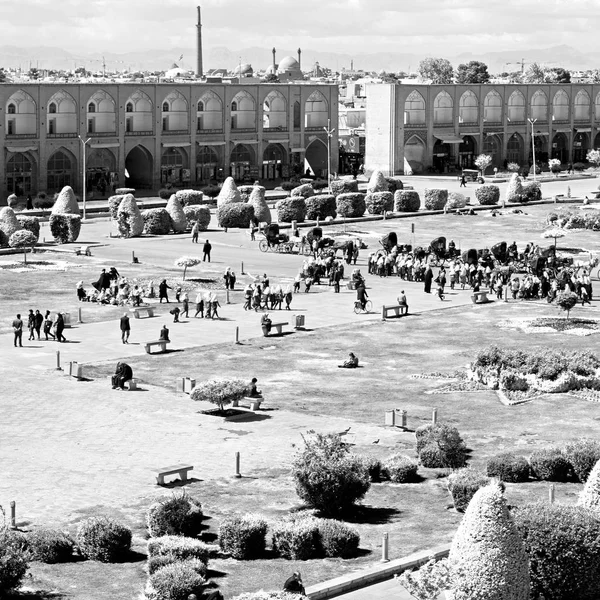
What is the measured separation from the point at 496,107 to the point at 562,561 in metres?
102

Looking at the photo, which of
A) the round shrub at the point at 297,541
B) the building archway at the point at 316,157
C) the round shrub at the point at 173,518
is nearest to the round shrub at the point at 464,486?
the round shrub at the point at 297,541

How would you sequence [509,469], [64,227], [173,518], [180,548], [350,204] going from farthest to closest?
[350,204], [64,227], [509,469], [173,518], [180,548]

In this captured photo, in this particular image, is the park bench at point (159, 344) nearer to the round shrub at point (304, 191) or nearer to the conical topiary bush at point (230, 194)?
the conical topiary bush at point (230, 194)

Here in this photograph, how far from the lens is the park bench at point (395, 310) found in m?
48.1

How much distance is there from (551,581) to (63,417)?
16.5m

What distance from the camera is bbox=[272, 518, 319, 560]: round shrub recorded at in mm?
22984

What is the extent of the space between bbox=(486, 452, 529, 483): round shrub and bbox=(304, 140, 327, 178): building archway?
84693 millimetres

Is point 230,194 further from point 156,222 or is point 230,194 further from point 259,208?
point 156,222

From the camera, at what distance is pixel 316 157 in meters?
113

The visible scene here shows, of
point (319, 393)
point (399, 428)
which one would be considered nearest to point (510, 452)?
point (399, 428)

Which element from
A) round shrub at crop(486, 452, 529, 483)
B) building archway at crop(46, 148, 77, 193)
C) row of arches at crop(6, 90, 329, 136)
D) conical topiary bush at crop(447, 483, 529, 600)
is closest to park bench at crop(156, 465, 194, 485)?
round shrub at crop(486, 452, 529, 483)

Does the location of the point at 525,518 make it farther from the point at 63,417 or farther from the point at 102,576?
the point at 63,417

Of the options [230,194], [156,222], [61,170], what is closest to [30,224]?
[156,222]

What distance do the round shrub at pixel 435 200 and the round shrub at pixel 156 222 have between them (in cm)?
1868
